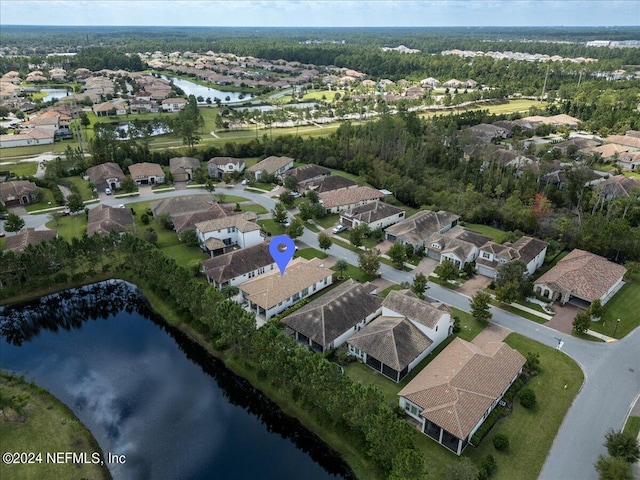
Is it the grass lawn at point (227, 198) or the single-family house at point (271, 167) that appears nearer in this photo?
the grass lawn at point (227, 198)

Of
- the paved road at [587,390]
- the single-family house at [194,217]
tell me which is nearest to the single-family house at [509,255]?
the paved road at [587,390]

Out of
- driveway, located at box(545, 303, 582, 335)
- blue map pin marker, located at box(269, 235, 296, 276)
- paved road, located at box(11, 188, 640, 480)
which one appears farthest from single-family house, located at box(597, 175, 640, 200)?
blue map pin marker, located at box(269, 235, 296, 276)

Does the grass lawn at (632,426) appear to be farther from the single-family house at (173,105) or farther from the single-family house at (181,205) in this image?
the single-family house at (173,105)

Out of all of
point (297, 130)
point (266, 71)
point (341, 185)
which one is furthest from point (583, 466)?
point (266, 71)

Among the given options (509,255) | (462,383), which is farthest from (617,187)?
(462,383)

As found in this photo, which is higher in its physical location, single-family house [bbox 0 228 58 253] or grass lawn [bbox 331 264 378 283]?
single-family house [bbox 0 228 58 253]

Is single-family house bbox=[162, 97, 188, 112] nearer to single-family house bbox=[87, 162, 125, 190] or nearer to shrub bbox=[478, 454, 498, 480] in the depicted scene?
→ single-family house bbox=[87, 162, 125, 190]
